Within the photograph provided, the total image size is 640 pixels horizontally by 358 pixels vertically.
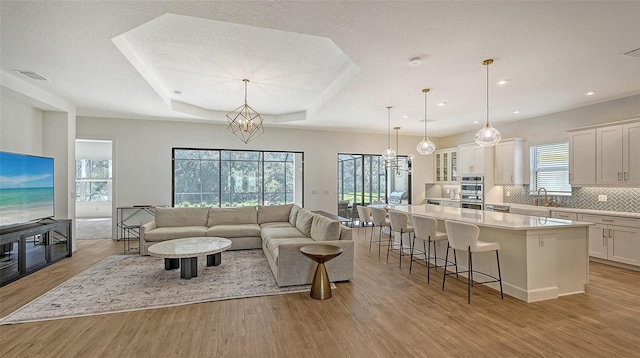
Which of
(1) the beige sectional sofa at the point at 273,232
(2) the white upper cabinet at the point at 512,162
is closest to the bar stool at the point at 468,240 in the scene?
(1) the beige sectional sofa at the point at 273,232

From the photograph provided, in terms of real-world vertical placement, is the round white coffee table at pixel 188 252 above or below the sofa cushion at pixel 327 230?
below

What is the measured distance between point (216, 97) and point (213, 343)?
4.50m

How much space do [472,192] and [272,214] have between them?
5.00 metres

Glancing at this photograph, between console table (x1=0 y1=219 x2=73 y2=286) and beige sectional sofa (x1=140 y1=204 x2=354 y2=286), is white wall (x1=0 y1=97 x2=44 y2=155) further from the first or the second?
beige sectional sofa (x1=140 y1=204 x2=354 y2=286)

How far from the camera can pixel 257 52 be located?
3658 millimetres

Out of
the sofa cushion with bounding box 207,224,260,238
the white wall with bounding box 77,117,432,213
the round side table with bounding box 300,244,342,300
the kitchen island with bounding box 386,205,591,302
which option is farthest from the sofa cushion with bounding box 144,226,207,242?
the kitchen island with bounding box 386,205,591,302

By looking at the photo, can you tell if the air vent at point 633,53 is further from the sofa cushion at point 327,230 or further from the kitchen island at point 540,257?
the sofa cushion at point 327,230

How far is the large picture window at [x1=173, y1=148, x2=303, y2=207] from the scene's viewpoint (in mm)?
7434

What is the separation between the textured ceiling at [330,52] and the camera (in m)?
2.51

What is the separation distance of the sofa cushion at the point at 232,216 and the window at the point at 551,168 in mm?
6170

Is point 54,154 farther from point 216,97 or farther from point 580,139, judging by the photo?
point 580,139

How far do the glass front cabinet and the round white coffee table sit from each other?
662 cm

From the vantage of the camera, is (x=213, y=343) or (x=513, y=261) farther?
(x=513, y=261)

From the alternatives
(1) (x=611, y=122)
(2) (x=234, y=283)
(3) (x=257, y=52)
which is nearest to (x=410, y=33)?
(3) (x=257, y=52)
